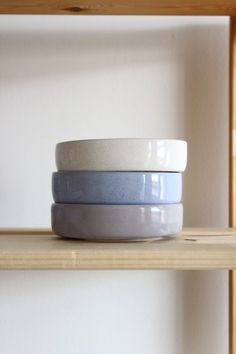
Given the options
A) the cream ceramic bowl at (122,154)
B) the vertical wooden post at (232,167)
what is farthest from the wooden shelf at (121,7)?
the cream ceramic bowl at (122,154)

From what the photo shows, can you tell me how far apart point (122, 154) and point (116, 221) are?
0.19 feet

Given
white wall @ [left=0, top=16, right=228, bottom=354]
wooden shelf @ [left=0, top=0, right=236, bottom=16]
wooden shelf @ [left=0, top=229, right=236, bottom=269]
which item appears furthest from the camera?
white wall @ [left=0, top=16, right=228, bottom=354]

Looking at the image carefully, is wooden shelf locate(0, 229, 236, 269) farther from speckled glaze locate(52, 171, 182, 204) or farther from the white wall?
the white wall

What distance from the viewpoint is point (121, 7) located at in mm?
536

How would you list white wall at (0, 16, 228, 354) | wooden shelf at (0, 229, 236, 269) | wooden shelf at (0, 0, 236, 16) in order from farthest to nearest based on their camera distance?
white wall at (0, 16, 228, 354) < wooden shelf at (0, 0, 236, 16) < wooden shelf at (0, 229, 236, 269)

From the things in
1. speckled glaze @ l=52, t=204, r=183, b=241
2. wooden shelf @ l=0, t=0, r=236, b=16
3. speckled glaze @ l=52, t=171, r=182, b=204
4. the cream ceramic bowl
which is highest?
wooden shelf @ l=0, t=0, r=236, b=16

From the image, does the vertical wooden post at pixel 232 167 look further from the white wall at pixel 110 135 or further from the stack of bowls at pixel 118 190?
the stack of bowls at pixel 118 190

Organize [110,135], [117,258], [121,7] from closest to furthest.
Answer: [117,258]
[121,7]
[110,135]

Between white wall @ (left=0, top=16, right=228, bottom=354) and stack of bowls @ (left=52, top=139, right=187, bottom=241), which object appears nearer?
stack of bowls @ (left=52, top=139, right=187, bottom=241)

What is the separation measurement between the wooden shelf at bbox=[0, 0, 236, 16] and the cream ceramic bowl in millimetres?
157

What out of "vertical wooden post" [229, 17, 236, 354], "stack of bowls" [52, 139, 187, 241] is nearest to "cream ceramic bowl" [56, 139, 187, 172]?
"stack of bowls" [52, 139, 187, 241]

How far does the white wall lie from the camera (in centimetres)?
63

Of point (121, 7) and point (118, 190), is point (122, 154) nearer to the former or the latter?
point (118, 190)

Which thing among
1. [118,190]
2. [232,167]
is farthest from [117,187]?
[232,167]
